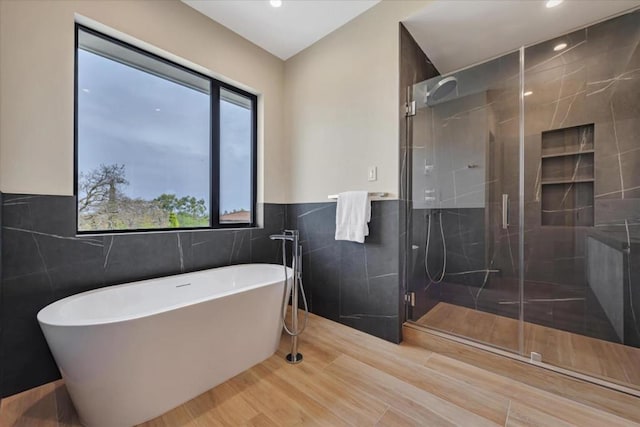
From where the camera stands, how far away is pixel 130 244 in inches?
72.4

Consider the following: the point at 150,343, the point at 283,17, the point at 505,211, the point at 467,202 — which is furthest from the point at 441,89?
the point at 150,343

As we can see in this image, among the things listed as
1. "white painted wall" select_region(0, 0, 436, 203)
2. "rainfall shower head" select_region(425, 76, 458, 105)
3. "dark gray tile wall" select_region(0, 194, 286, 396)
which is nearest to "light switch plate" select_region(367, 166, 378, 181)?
"white painted wall" select_region(0, 0, 436, 203)

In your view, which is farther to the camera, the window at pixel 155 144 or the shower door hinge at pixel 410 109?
the shower door hinge at pixel 410 109

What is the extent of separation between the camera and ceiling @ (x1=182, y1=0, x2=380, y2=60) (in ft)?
6.78

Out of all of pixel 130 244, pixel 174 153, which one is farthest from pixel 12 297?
pixel 174 153

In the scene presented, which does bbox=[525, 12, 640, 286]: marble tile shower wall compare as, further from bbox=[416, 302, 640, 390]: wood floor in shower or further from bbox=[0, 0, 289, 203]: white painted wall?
bbox=[0, 0, 289, 203]: white painted wall

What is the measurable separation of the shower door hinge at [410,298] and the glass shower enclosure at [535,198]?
1.7 inches

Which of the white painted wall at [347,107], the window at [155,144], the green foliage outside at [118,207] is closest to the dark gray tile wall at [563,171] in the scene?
the white painted wall at [347,107]

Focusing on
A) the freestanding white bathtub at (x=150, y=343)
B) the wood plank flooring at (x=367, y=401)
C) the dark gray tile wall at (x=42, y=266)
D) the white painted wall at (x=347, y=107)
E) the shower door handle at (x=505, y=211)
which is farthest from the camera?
the shower door handle at (x=505, y=211)

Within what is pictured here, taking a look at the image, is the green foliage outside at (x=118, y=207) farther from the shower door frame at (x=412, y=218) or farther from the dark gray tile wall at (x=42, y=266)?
the shower door frame at (x=412, y=218)

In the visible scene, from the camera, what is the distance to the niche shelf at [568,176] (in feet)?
7.19

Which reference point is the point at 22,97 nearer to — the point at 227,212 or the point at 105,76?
the point at 105,76

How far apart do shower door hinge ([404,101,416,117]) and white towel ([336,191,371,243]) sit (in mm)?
759

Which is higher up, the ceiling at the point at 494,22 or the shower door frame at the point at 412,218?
the ceiling at the point at 494,22
